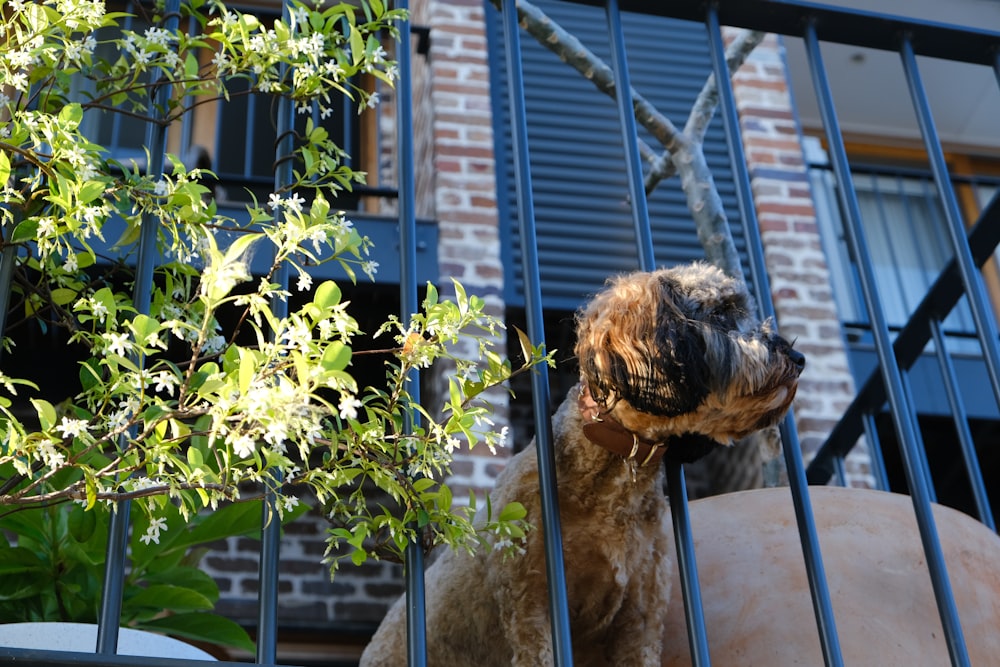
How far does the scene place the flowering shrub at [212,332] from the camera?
1.33m

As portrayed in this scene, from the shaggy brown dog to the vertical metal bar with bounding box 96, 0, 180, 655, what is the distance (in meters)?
0.67

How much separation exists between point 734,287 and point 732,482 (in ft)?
15.4

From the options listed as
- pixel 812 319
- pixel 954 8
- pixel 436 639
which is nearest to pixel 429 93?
pixel 812 319

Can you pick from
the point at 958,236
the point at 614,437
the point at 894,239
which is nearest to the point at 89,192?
the point at 614,437

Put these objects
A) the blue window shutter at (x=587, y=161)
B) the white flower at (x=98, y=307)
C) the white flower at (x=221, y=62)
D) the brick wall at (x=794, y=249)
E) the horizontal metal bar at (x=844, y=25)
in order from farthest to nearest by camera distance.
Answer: the blue window shutter at (x=587, y=161)
the brick wall at (x=794, y=249)
the horizontal metal bar at (x=844, y=25)
the white flower at (x=221, y=62)
the white flower at (x=98, y=307)

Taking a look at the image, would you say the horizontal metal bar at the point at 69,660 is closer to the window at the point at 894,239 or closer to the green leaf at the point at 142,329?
the green leaf at the point at 142,329

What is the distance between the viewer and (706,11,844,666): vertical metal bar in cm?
168

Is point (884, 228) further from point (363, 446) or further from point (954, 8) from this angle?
point (363, 446)

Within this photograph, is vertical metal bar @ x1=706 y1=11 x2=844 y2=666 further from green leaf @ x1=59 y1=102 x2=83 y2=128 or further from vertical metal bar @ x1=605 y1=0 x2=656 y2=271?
green leaf @ x1=59 y1=102 x2=83 y2=128

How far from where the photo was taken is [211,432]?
1287 mm

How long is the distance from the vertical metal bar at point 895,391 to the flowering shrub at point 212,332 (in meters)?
0.63

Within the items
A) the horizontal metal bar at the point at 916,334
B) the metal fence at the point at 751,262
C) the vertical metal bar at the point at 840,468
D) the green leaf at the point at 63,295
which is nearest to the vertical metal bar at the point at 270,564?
the metal fence at the point at 751,262

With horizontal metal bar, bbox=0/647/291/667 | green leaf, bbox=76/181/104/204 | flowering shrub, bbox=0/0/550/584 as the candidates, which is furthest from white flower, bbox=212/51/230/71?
horizontal metal bar, bbox=0/647/291/667

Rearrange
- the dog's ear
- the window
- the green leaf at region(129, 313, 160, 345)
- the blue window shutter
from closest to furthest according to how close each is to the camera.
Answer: the green leaf at region(129, 313, 160, 345)
the dog's ear
the blue window shutter
the window
